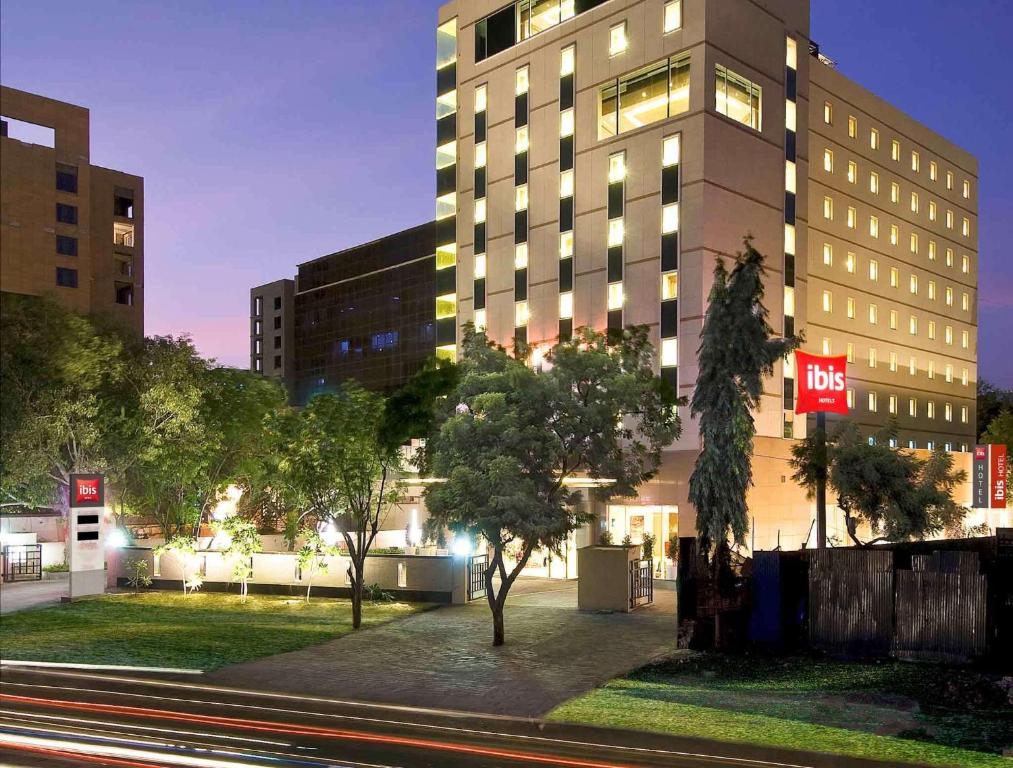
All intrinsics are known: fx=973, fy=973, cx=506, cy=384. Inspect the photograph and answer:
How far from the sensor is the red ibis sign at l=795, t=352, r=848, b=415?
36969 mm

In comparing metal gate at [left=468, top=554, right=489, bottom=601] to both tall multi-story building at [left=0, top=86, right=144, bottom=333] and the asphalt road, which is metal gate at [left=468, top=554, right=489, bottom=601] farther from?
tall multi-story building at [left=0, top=86, right=144, bottom=333]

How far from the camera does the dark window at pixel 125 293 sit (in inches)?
3824

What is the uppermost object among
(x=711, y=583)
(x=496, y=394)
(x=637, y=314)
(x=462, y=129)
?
(x=462, y=129)

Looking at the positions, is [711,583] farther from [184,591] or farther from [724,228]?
[724,228]

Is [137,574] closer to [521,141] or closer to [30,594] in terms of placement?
[30,594]

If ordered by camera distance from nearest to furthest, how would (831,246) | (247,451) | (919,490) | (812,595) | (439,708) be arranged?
(439,708) < (812,595) < (919,490) < (247,451) < (831,246)

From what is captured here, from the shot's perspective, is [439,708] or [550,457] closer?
[439,708]

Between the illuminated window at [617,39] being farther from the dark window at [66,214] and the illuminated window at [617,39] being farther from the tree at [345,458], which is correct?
the dark window at [66,214]

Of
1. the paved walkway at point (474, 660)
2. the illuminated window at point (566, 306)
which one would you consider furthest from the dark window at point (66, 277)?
the paved walkway at point (474, 660)

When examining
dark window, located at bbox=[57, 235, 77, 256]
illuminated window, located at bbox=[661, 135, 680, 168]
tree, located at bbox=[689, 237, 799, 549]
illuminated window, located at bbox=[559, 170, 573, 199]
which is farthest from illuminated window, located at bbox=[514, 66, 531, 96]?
dark window, located at bbox=[57, 235, 77, 256]

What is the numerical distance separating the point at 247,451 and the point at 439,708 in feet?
89.8

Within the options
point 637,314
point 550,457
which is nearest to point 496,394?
point 550,457

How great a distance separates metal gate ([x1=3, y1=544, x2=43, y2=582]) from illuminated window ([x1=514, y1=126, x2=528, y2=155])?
28.9 meters

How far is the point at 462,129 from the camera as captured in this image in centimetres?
5334
